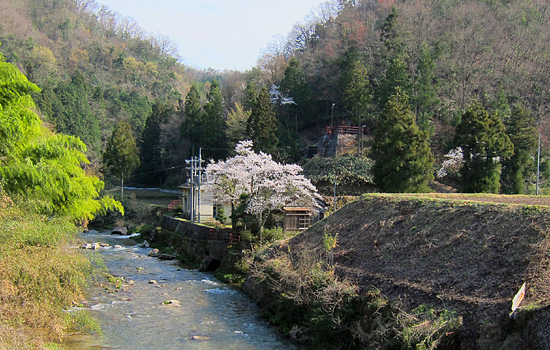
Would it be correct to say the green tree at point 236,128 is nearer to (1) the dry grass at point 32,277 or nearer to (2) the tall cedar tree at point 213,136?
(2) the tall cedar tree at point 213,136

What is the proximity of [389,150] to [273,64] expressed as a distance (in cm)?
3356

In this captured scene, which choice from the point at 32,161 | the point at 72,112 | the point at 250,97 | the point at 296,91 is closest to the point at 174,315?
the point at 32,161

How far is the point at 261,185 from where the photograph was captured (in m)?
25.1

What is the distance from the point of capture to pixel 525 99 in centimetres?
3900

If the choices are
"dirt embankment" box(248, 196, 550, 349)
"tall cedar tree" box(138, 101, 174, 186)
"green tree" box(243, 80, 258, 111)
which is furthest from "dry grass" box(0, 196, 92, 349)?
"tall cedar tree" box(138, 101, 174, 186)

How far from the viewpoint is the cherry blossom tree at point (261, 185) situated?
2489cm

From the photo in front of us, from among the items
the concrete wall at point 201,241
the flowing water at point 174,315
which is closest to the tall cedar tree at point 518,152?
the concrete wall at point 201,241

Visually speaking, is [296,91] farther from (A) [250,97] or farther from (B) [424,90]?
(B) [424,90]

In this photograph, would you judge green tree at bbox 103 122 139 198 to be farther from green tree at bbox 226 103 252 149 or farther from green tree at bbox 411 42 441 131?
green tree at bbox 411 42 441 131

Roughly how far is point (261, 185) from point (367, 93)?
657 inches

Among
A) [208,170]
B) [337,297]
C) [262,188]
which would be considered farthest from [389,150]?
[337,297]

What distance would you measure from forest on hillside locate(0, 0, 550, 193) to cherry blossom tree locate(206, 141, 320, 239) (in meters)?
5.94

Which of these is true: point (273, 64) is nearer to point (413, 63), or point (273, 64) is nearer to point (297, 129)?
point (297, 129)

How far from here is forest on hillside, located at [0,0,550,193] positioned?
34625 mm
